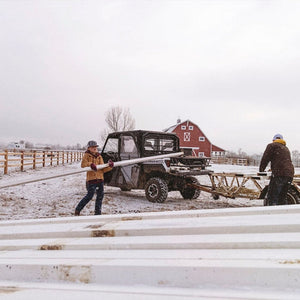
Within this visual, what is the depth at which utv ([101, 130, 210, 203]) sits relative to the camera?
781cm

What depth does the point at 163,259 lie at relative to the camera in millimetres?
1751

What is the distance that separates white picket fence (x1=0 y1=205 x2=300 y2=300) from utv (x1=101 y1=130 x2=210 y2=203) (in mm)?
5187

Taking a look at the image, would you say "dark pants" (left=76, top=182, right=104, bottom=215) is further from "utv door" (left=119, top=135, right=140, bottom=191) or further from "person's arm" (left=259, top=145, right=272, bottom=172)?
"person's arm" (left=259, top=145, right=272, bottom=172)

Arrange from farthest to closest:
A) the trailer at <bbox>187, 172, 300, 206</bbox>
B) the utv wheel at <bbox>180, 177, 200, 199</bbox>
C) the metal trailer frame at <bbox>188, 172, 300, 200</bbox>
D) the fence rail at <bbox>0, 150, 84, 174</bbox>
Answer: the fence rail at <bbox>0, 150, 84, 174</bbox> < the utv wheel at <bbox>180, 177, 200, 199</bbox> < the metal trailer frame at <bbox>188, 172, 300, 200</bbox> < the trailer at <bbox>187, 172, 300, 206</bbox>

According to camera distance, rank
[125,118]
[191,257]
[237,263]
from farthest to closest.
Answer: [125,118] → [191,257] → [237,263]

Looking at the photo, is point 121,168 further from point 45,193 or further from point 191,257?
point 191,257

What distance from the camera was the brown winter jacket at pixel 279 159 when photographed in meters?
5.21

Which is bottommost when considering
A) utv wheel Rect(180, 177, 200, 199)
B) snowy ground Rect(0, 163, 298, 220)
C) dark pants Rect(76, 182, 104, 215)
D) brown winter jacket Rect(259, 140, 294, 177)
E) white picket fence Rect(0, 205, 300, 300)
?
snowy ground Rect(0, 163, 298, 220)

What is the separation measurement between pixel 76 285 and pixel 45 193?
299 inches

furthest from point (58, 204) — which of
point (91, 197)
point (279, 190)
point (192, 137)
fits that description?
point (192, 137)

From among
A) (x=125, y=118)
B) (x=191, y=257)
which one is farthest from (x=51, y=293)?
(x=125, y=118)

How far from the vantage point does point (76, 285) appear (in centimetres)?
164

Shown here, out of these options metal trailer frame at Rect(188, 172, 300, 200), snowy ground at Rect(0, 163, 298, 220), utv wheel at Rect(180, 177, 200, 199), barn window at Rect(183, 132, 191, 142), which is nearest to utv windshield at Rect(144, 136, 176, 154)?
utv wheel at Rect(180, 177, 200, 199)

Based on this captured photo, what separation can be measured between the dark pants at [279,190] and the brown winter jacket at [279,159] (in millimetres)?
95
